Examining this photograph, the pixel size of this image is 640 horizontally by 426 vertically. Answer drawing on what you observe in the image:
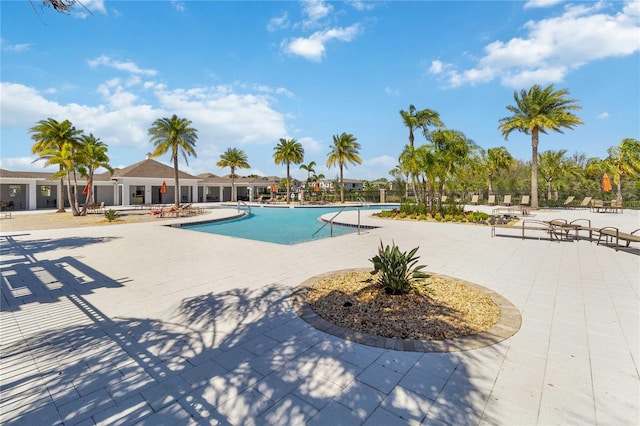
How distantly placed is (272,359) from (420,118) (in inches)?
799

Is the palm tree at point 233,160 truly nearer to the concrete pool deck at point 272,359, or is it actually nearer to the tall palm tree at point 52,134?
the tall palm tree at point 52,134

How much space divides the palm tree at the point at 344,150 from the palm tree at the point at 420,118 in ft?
50.6

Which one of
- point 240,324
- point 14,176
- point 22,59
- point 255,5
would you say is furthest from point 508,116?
point 14,176

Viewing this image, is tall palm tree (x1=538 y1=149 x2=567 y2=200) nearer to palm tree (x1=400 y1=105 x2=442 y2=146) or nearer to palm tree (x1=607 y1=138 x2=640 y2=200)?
palm tree (x1=607 y1=138 x2=640 y2=200)

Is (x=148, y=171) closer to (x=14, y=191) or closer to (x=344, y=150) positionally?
(x=14, y=191)

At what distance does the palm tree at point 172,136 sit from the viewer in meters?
25.5

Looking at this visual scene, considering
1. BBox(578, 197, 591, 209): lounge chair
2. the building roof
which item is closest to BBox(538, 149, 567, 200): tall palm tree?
BBox(578, 197, 591, 209): lounge chair

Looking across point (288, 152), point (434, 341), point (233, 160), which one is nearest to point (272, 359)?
point (434, 341)

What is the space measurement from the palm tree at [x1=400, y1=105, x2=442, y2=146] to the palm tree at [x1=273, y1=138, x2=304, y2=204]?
18.7m

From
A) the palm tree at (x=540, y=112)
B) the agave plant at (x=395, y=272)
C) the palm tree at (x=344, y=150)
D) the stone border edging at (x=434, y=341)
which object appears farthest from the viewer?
the palm tree at (x=344, y=150)

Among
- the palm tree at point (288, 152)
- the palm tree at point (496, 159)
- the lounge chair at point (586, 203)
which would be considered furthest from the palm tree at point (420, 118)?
the palm tree at point (496, 159)

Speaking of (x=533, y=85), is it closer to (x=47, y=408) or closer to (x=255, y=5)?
(x=255, y=5)

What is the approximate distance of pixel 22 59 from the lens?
9.69 metres

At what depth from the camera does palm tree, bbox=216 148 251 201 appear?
40562mm
